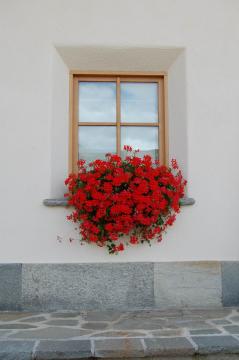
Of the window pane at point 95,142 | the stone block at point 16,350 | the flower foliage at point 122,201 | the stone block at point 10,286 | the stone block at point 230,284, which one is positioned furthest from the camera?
the window pane at point 95,142

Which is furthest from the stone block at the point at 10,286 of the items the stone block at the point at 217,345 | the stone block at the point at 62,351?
the stone block at the point at 217,345

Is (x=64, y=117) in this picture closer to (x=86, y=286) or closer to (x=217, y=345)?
(x=86, y=286)

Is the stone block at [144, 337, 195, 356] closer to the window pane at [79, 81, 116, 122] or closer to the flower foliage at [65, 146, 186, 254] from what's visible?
the flower foliage at [65, 146, 186, 254]

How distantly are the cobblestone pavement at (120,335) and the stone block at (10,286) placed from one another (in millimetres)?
81

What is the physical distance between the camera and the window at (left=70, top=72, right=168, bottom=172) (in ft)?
13.7

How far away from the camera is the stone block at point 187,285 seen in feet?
12.1

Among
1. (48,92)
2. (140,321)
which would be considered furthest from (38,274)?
(48,92)

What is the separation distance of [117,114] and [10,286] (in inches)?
80.0

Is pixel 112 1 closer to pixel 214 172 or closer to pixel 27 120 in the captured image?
pixel 27 120

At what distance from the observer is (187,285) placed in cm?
372

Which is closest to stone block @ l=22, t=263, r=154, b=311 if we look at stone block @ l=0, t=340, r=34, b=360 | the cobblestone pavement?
the cobblestone pavement

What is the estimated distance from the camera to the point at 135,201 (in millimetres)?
3430

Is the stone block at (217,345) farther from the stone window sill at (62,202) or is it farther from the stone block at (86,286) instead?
the stone window sill at (62,202)

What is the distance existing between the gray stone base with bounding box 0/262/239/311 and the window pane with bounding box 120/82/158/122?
1572 millimetres
